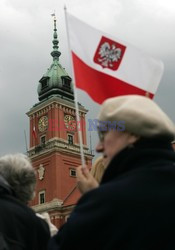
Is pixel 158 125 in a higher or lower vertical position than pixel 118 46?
lower

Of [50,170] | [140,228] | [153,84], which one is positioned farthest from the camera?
[50,170]

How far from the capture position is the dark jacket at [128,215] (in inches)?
52.6

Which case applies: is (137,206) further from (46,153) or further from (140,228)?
(46,153)

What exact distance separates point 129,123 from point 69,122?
3464 cm

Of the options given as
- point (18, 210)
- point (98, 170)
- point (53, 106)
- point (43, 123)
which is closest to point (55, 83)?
point (53, 106)

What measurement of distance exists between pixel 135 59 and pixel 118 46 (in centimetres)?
19

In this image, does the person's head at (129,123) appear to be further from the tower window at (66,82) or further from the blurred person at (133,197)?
the tower window at (66,82)

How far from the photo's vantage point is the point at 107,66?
9.29ft

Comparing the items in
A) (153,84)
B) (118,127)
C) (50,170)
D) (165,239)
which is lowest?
(165,239)

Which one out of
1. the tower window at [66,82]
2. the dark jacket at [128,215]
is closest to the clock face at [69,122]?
the tower window at [66,82]

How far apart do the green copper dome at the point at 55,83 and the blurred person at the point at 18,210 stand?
3630cm

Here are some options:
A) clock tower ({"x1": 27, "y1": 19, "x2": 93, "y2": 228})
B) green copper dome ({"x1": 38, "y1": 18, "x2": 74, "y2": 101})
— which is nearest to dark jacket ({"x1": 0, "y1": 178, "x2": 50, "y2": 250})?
clock tower ({"x1": 27, "y1": 19, "x2": 93, "y2": 228})

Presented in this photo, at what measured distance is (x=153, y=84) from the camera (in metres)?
2.70

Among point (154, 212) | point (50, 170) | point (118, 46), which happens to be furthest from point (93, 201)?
point (50, 170)
